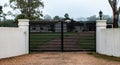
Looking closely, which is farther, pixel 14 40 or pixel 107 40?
pixel 107 40

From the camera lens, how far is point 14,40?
16.4m

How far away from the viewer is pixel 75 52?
760 inches

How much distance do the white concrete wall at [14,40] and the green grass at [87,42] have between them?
13.7 feet

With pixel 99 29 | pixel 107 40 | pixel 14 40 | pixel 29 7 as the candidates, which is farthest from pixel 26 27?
pixel 29 7

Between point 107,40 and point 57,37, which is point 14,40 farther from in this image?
point 107,40

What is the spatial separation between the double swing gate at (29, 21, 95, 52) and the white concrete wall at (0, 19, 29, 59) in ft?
3.21

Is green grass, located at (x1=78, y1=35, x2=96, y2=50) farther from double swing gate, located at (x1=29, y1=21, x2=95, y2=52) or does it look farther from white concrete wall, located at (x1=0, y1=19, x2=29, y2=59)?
white concrete wall, located at (x1=0, y1=19, x2=29, y2=59)

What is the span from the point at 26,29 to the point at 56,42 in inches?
108

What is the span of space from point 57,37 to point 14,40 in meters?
4.65

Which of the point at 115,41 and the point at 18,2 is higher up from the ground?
the point at 18,2

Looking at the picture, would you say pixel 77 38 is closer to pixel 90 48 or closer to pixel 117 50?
pixel 90 48

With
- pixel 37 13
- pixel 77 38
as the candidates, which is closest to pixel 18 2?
pixel 37 13

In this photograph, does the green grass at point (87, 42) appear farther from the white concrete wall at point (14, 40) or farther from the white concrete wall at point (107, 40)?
the white concrete wall at point (14, 40)

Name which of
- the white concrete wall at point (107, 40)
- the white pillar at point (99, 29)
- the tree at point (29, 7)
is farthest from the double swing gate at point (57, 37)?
the tree at point (29, 7)
